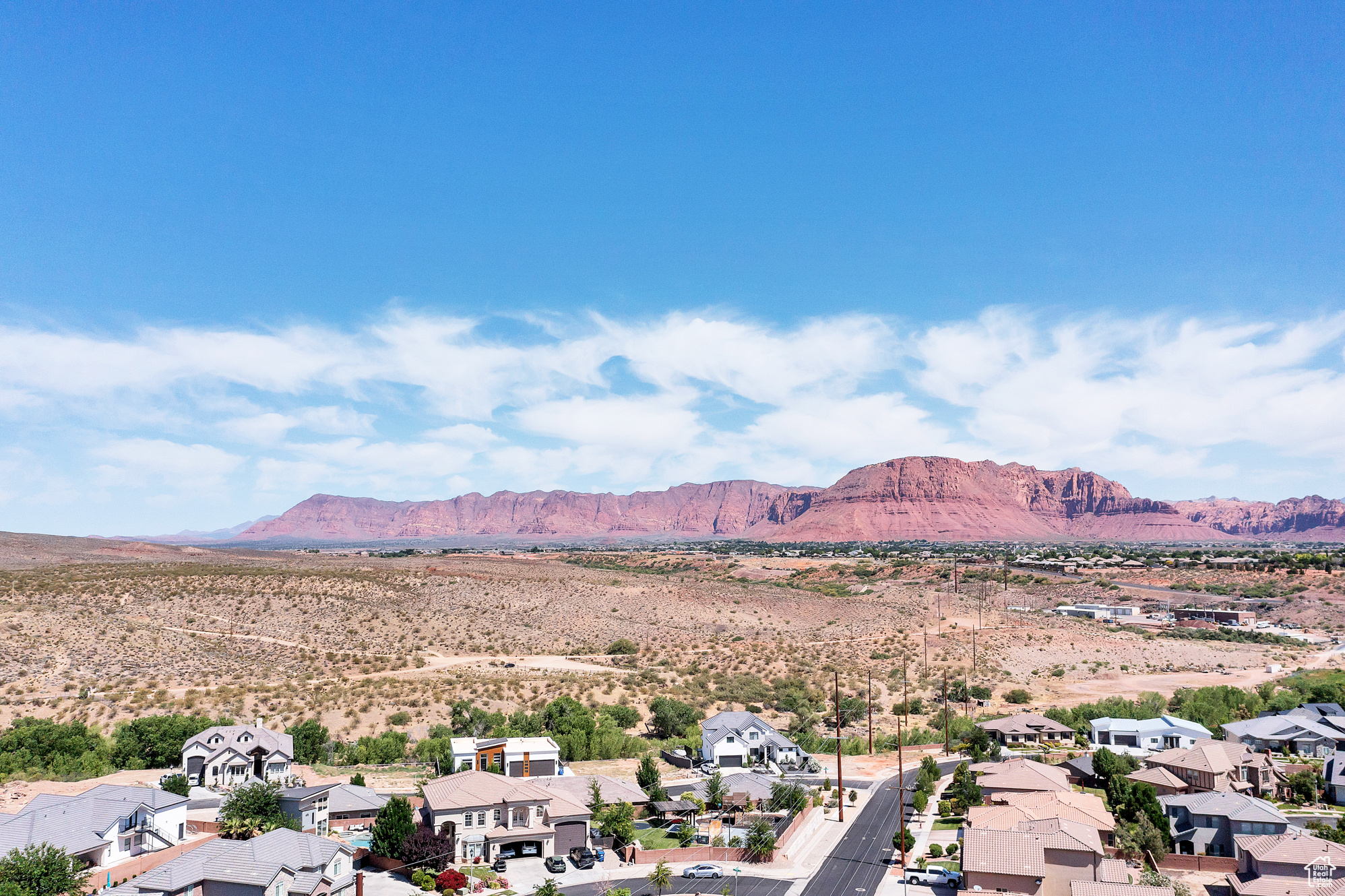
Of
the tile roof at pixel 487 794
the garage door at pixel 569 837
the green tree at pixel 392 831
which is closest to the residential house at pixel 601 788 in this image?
the tile roof at pixel 487 794

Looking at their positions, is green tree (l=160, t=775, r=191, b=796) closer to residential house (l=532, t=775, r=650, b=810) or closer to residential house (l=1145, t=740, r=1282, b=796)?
residential house (l=532, t=775, r=650, b=810)

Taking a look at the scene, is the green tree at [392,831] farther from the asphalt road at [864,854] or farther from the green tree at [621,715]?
the green tree at [621,715]

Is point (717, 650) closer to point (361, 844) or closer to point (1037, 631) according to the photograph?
point (1037, 631)

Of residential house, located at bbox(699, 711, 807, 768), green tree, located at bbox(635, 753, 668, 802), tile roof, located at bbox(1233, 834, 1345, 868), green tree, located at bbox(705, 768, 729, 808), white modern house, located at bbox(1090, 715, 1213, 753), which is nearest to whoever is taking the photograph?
tile roof, located at bbox(1233, 834, 1345, 868)

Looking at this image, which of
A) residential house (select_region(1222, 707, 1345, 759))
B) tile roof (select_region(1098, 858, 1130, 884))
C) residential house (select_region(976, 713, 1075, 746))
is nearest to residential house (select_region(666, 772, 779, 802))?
tile roof (select_region(1098, 858, 1130, 884))

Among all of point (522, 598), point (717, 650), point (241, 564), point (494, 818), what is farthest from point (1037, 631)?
point (241, 564)

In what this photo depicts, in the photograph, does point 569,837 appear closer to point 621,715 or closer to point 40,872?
point 40,872

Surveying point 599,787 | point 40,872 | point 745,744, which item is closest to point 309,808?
point 40,872
